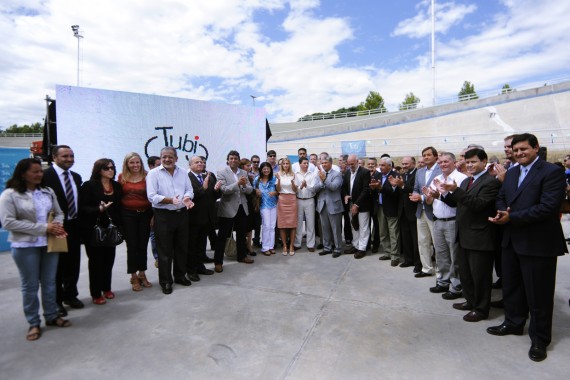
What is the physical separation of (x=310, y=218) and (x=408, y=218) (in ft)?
5.89

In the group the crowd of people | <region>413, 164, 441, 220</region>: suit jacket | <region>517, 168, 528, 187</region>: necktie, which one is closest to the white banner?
the crowd of people

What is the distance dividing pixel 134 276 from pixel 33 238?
144cm

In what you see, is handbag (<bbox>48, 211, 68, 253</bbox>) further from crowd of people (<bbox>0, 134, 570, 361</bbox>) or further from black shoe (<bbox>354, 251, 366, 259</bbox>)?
black shoe (<bbox>354, 251, 366, 259</bbox>)

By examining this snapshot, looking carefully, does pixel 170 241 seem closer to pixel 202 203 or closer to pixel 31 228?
pixel 202 203

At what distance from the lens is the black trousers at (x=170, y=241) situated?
4.00 meters

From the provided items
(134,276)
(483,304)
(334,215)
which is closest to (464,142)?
(334,215)

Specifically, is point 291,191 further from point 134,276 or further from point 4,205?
point 4,205

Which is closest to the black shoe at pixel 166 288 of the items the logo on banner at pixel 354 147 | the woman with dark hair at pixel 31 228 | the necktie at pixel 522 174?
the woman with dark hair at pixel 31 228

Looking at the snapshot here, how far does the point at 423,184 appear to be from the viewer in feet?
14.0

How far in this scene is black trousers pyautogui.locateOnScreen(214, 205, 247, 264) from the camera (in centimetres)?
484

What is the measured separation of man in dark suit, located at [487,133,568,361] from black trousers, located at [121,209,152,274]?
3.78 m

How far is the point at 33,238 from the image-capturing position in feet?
9.38

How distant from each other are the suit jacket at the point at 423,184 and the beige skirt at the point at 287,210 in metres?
2.11

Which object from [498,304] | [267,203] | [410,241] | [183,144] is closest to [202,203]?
[267,203]
